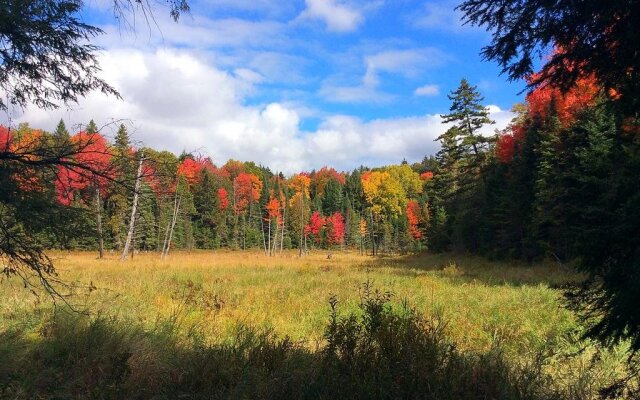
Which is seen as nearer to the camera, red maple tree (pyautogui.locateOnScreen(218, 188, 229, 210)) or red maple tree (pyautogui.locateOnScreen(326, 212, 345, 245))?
red maple tree (pyautogui.locateOnScreen(218, 188, 229, 210))

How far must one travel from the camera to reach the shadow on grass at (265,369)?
3863mm

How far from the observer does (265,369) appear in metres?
4.64

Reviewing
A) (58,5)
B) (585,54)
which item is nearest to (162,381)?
(58,5)

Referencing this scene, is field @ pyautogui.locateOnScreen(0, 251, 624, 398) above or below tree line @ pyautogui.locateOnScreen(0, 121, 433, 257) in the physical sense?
below

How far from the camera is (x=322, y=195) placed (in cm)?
11675

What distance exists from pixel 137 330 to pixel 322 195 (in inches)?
4359

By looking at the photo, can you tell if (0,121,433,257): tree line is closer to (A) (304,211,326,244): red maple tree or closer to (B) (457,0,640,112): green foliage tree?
(A) (304,211,326,244): red maple tree

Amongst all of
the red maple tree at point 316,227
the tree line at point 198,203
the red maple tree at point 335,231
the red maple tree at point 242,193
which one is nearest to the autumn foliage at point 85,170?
the tree line at point 198,203

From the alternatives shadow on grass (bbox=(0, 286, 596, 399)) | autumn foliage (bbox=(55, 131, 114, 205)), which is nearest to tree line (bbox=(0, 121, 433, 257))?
autumn foliage (bbox=(55, 131, 114, 205))

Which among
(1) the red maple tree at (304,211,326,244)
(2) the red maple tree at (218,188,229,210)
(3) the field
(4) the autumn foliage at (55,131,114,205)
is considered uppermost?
(2) the red maple tree at (218,188,229,210)

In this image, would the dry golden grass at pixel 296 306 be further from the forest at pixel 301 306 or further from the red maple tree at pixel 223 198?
the red maple tree at pixel 223 198

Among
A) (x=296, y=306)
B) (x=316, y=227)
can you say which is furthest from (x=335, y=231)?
(x=296, y=306)

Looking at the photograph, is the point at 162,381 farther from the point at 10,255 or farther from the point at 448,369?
the point at 448,369

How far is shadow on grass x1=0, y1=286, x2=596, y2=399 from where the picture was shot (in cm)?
386
